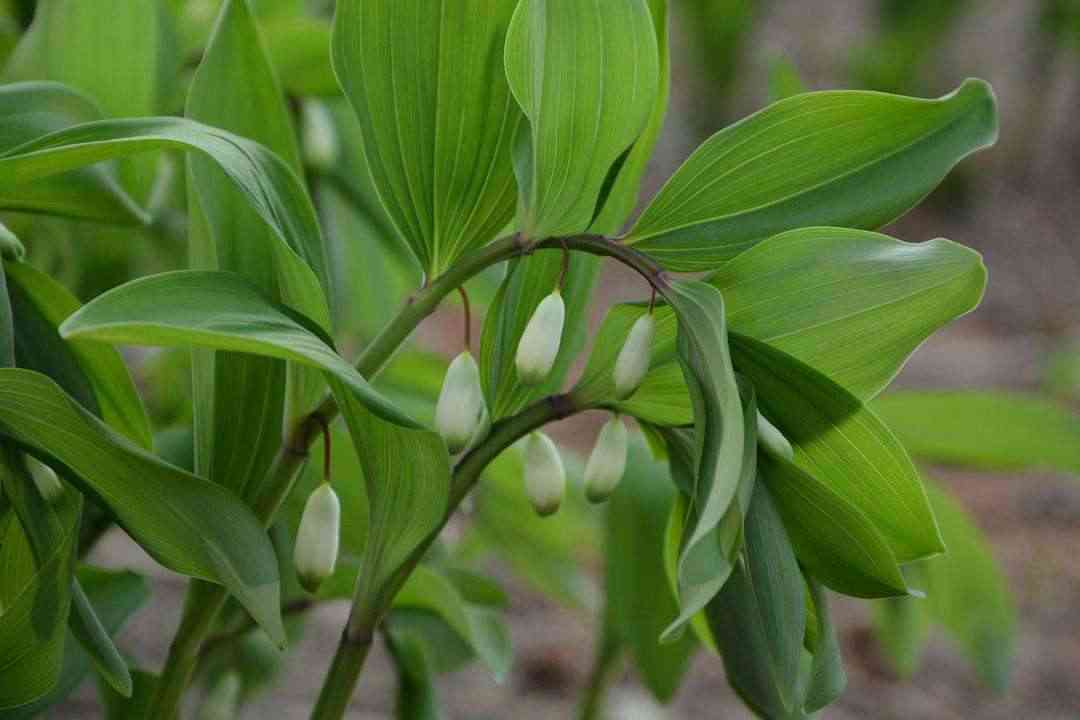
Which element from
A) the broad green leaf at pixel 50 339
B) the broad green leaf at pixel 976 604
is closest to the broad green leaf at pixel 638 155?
the broad green leaf at pixel 50 339

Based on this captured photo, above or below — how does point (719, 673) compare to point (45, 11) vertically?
below

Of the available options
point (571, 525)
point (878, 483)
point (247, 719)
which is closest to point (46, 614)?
point (878, 483)

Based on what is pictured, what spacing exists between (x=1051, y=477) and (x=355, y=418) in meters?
2.11

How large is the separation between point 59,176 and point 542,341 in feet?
0.83

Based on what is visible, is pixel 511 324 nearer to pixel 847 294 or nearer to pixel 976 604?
pixel 847 294

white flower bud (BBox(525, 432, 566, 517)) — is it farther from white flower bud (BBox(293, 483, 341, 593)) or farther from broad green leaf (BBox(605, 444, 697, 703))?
broad green leaf (BBox(605, 444, 697, 703))

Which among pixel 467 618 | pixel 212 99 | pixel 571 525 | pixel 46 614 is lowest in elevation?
pixel 571 525

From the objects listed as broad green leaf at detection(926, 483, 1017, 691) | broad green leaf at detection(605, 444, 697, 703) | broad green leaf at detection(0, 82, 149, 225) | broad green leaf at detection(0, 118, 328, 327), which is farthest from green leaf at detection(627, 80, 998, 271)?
broad green leaf at detection(926, 483, 1017, 691)

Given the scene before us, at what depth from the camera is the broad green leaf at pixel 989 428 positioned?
0.96 metres

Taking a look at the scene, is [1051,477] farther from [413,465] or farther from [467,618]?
[413,465]

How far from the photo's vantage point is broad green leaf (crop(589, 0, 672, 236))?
0.63 metres

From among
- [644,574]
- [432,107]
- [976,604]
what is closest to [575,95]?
[432,107]

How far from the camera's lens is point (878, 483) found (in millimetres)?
539

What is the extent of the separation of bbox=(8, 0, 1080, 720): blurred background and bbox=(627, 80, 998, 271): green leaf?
0.35 m
